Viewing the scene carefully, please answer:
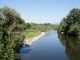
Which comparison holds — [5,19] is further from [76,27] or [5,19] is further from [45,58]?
[76,27]

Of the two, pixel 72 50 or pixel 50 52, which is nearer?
pixel 50 52

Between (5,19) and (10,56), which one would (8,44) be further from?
(5,19)

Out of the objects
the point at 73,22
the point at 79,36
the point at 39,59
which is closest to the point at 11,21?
the point at 39,59

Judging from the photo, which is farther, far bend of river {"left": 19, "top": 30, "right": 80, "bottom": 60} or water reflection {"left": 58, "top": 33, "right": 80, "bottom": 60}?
water reflection {"left": 58, "top": 33, "right": 80, "bottom": 60}

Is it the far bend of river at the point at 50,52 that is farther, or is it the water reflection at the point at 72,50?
the water reflection at the point at 72,50

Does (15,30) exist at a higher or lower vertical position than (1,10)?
→ lower

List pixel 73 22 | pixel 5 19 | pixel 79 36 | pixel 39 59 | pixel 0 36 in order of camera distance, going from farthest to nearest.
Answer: pixel 73 22 → pixel 79 36 → pixel 39 59 → pixel 5 19 → pixel 0 36

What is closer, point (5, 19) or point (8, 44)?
point (8, 44)

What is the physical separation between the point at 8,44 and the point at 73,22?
215 feet

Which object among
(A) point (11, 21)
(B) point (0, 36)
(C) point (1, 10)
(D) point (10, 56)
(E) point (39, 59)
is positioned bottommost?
(E) point (39, 59)

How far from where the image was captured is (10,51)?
2070 centimetres

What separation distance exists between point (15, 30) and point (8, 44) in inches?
333

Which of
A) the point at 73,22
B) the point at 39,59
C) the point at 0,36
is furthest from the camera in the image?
the point at 73,22

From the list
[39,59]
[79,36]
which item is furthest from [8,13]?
[79,36]
